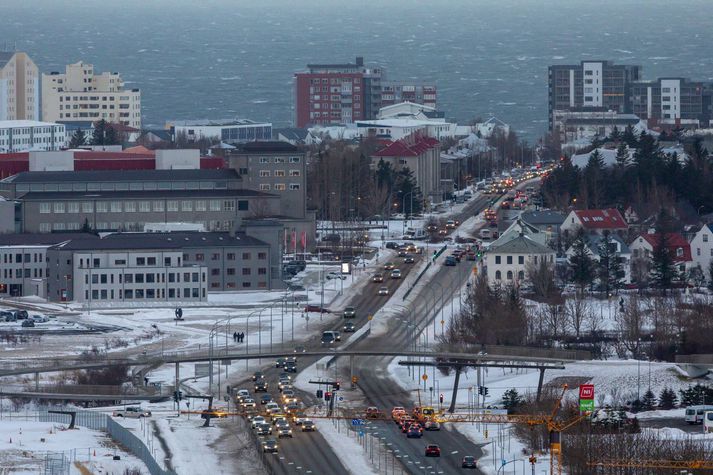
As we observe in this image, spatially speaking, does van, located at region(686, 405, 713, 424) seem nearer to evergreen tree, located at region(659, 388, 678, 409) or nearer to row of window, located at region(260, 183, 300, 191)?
evergreen tree, located at region(659, 388, 678, 409)

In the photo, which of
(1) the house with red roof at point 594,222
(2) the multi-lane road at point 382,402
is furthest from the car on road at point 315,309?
(1) the house with red roof at point 594,222

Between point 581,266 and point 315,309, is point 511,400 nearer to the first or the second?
point 315,309

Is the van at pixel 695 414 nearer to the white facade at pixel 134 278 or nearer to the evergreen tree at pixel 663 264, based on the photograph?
the evergreen tree at pixel 663 264

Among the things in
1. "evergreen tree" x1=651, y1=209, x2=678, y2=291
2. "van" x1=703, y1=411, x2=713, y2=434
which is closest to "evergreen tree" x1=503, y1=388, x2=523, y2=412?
"van" x1=703, y1=411, x2=713, y2=434

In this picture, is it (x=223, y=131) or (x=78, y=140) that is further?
(x=223, y=131)

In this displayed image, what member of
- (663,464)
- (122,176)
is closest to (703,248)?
(122,176)

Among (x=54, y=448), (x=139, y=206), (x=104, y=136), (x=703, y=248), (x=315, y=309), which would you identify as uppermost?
(x=104, y=136)

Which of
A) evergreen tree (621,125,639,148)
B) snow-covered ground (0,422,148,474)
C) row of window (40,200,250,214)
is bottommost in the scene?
snow-covered ground (0,422,148,474)
